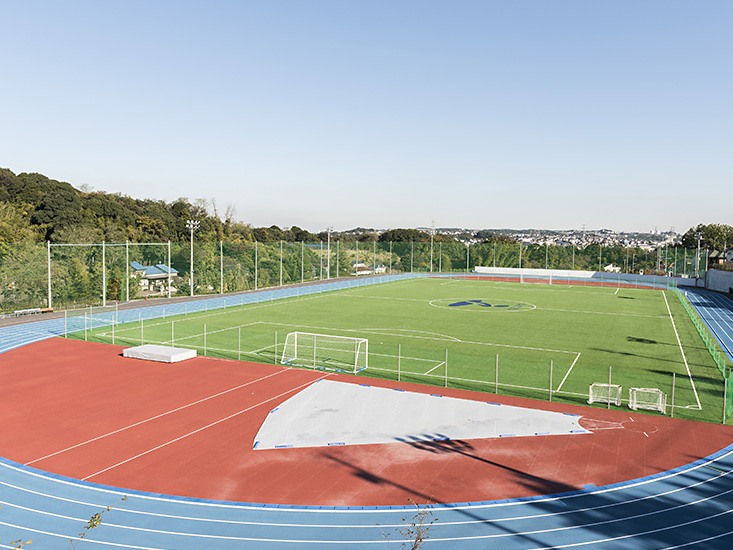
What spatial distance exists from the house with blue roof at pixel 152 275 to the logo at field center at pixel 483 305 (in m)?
25.5

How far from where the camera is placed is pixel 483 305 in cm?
4509

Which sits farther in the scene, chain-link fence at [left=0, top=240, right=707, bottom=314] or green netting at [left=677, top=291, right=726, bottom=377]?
chain-link fence at [left=0, top=240, right=707, bottom=314]

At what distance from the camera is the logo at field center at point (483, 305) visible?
43.2 metres

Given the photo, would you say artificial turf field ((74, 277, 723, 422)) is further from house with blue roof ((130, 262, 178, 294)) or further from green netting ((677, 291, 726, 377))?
house with blue roof ((130, 262, 178, 294))

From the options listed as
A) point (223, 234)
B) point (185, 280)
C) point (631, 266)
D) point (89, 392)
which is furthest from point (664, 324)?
point (223, 234)

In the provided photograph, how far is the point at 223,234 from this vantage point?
86.6 m

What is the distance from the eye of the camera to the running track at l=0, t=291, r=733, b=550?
10.1 m

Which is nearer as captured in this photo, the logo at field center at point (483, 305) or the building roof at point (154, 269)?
the logo at field center at point (483, 305)

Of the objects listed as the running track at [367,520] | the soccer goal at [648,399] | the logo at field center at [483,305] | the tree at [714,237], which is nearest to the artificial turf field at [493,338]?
the logo at field center at [483,305]

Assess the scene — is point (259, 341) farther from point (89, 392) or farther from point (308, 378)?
point (89, 392)

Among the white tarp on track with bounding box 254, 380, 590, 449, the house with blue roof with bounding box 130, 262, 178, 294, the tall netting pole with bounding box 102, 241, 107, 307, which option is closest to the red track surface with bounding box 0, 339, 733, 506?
the white tarp on track with bounding box 254, 380, 590, 449

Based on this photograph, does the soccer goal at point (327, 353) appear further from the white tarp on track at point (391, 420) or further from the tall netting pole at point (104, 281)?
the tall netting pole at point (104, 281)

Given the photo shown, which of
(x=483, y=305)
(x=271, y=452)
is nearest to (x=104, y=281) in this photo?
(x=483, y=305)

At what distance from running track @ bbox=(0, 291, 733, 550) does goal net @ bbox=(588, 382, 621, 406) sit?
5.52 metres
